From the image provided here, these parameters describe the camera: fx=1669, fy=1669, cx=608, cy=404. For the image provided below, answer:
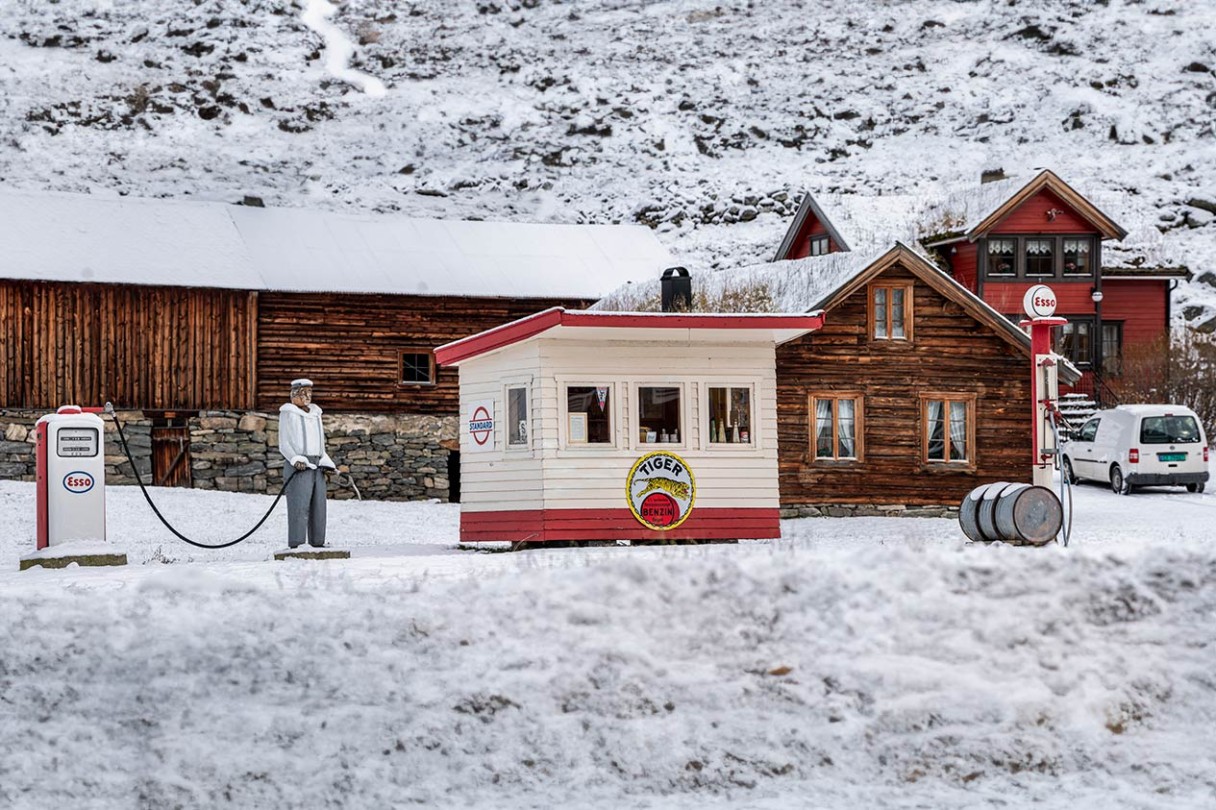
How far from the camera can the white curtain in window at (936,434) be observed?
31.2 m

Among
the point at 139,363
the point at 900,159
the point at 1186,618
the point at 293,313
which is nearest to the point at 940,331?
the point at 293,313

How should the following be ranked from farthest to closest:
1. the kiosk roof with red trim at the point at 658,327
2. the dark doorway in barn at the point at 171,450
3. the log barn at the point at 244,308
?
the dark doorway in barn at the point at 171,450
the log barn at the point at 244,308
the kiosk roof with red trim at the point at 658,327

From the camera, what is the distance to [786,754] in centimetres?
968

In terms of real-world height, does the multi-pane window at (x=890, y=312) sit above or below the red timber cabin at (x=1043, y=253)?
below

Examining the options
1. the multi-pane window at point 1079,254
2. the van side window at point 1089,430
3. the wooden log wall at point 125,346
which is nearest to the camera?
the wooden log wall at point 125,346

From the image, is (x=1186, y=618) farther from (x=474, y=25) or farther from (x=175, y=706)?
(x=474, y=25)

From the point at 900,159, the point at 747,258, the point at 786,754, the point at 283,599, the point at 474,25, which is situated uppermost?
the point at 474,25

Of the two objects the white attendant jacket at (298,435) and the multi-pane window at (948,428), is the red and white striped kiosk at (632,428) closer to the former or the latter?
the white attendant jacket at (298,435)

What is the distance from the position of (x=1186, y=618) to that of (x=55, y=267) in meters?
28.0

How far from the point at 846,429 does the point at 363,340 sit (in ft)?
38.9

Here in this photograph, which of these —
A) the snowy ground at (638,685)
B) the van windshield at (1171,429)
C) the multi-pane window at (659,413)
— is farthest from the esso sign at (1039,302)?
the van windshield at (1171,429)

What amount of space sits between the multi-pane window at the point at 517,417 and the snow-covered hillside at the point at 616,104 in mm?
44332

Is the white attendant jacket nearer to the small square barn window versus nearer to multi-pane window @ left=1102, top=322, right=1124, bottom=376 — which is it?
the small square barn window

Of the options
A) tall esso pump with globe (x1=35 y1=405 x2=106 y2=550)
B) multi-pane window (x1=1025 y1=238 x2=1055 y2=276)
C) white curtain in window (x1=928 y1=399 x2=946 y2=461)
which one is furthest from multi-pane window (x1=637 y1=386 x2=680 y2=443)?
multi-pane window (x1=1025 y1=238 x2=1055 y2=276)
